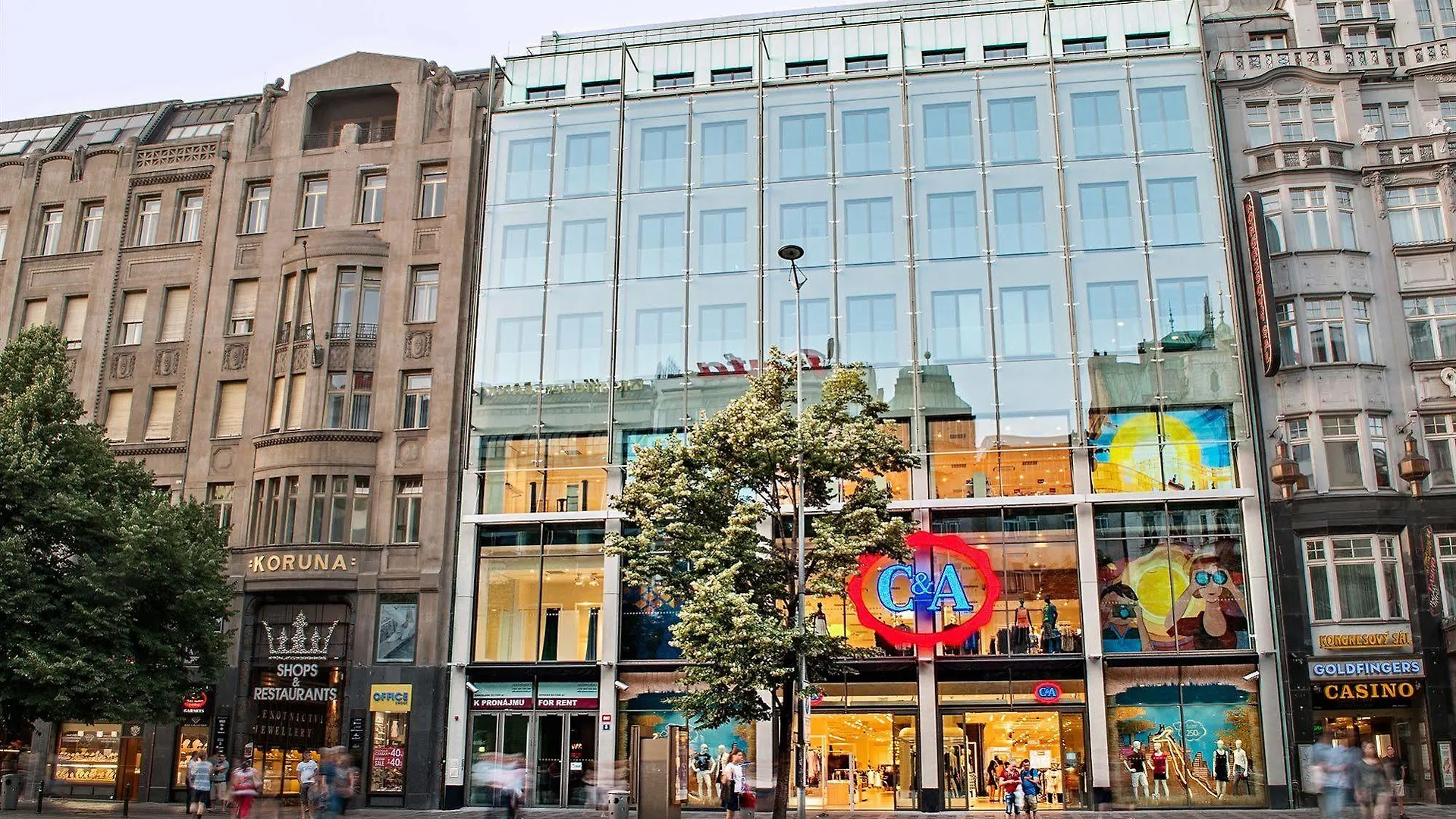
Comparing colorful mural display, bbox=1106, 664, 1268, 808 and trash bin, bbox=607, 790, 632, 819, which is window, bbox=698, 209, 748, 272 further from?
trash bin, bbox=607, 790, 632, 819

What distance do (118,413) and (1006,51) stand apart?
3469 centimetres

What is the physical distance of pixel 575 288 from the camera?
40.6 metres

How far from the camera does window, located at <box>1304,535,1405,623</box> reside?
33812 mm

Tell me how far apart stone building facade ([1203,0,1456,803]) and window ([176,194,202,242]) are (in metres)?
36.6

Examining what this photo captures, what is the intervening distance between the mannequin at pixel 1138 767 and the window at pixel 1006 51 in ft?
77.5

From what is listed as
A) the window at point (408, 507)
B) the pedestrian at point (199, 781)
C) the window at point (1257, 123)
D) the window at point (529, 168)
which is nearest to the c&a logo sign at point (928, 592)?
the window at point (408, 507)

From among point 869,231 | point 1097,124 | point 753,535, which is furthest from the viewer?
point 869,231

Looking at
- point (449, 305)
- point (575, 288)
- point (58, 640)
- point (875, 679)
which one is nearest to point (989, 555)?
point (875, 679)

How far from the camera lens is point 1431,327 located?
119 ft

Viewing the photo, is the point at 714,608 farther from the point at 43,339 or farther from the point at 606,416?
the point at 43,339

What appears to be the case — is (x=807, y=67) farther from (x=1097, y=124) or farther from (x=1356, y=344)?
(x=1356, y=344)

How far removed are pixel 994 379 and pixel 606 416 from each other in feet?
41.6

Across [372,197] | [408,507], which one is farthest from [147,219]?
[408,507]

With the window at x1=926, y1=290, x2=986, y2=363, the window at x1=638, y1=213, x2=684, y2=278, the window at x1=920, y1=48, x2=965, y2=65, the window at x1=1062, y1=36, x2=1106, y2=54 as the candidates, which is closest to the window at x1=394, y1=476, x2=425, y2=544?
the window at x1=638, y1=213, x2=684, y2=278
